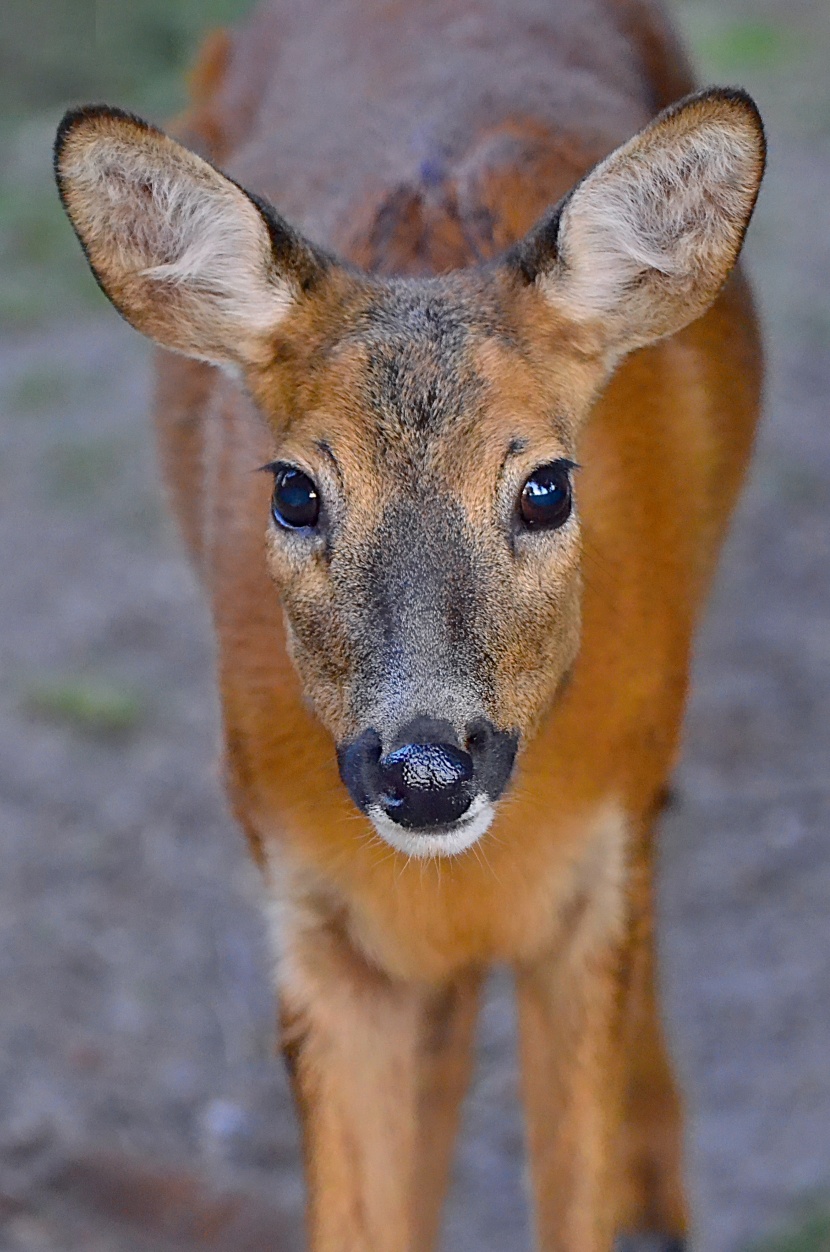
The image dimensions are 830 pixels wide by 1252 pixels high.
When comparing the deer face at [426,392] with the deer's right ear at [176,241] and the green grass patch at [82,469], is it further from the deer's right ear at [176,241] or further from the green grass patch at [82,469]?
the green grass patch at [82,469]

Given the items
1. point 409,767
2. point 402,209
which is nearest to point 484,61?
point 402,209

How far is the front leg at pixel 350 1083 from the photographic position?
4172 mm

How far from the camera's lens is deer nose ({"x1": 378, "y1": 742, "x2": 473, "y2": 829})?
10.1 feet

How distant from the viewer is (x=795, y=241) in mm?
9852

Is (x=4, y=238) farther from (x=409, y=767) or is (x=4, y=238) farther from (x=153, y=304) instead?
(x=409, y=767)

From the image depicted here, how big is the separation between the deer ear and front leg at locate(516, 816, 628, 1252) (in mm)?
1150

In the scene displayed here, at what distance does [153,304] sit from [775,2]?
10.6m

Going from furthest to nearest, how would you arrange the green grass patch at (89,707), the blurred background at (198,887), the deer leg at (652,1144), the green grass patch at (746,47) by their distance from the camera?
the green grass patch at (746,47) → the green grass patch at (89,707) → the blurred background at (198,887) → the deer leg at (652,1144)

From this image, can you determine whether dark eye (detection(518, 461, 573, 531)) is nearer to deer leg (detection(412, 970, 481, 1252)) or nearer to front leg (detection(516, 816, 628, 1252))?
front leg (detection(516, 816, 628, 1252))

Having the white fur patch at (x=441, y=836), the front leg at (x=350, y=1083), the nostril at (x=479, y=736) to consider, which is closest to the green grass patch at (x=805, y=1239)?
the front leg at (x=350, y=1083)

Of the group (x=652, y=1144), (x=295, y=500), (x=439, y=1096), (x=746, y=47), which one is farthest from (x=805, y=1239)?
(x=746, y=47)

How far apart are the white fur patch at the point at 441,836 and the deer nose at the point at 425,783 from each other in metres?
0.04

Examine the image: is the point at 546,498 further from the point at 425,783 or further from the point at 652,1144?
the point at 652,1144

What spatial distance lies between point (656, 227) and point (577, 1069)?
67.2 inches
